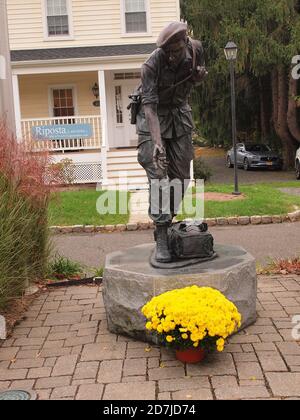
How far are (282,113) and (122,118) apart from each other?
772 centimetres

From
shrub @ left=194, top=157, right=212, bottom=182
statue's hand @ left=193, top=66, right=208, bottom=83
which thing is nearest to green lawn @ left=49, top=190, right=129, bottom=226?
statue's hand @ left=193, top=66, right=208, bottom=83

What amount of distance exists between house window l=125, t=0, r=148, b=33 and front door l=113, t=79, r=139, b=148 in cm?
196

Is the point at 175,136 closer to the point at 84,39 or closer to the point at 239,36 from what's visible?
the point at 84,39

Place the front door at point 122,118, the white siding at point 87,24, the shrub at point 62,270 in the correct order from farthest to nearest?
1. the front door at point 122,118
2. the white siding at point 87,24
3. the shrub at point 62,270

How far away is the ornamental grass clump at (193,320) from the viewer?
3.82m

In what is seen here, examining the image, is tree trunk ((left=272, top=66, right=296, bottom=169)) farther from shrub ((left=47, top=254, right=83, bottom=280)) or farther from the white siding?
shrub ((left=47, top=254, right=83, bottom=280))

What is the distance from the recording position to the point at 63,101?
19625 millimetres

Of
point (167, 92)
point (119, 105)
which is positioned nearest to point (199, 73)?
point (167, 92)

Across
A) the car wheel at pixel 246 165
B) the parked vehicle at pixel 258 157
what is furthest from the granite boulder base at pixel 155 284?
the car wheel at pixel 246 165

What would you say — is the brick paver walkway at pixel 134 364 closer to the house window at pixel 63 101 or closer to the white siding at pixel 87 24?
the white siding at pixel 87 24

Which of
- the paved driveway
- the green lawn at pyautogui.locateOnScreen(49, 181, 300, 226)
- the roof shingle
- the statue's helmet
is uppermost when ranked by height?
the roof shingle

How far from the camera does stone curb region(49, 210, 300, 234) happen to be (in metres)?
10.9

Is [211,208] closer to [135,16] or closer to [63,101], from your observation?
[135,16]

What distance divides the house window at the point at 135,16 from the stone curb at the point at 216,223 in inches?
380
